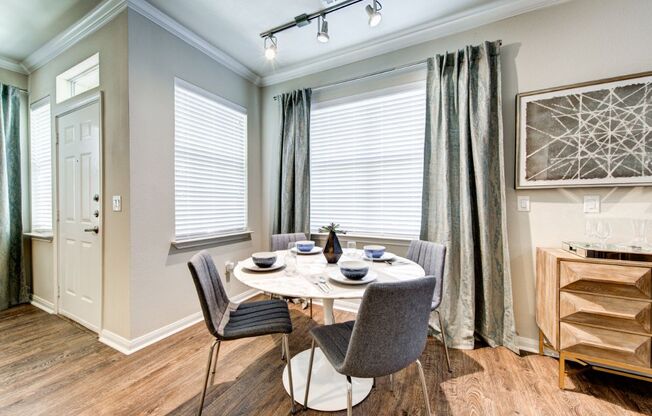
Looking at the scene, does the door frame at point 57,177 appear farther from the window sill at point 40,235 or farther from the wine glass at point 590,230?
the wine glass at point 590,230

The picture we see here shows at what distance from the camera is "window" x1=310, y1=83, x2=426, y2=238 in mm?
2547

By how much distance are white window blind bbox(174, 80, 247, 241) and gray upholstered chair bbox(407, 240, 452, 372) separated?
204 cm

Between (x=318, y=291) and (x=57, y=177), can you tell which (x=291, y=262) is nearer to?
(x=318, y=291)

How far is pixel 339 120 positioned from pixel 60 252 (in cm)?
324

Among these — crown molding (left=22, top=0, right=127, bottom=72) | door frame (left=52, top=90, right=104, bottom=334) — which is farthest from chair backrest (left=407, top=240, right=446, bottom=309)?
crown molding (left=22, top=0, right=127, bottom=72)

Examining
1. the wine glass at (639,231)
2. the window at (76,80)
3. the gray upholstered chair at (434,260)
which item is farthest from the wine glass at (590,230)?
the window at (76,80)

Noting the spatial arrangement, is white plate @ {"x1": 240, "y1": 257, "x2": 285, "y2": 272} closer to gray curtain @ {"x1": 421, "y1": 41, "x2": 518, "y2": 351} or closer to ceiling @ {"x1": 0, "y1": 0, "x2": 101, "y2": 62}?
gray curtain @ {"x1": 421, "y1": 41, "x2": 518, "y2": 351}

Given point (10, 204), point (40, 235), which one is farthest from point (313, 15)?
point (10, 204)

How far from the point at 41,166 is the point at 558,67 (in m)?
5.20

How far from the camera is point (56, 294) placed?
2736 millimetres

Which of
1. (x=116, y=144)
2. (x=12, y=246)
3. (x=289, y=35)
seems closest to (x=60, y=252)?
(x=12, y=246)

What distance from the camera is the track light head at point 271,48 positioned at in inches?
79.4

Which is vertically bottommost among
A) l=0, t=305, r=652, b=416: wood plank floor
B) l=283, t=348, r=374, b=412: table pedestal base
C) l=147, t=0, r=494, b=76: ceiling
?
l=0, t=305, r=652, b=416: wood plank floor

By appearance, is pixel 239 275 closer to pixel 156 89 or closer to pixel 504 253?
pixel 156 89
